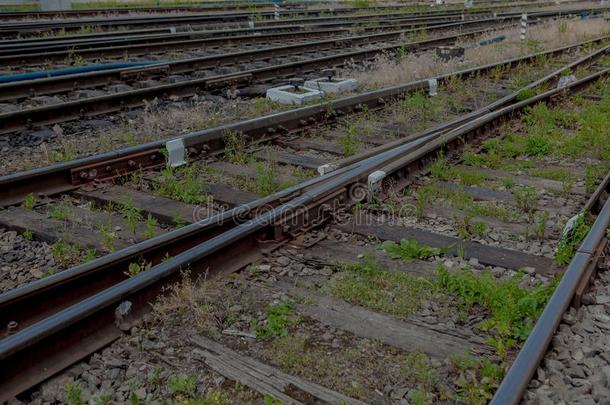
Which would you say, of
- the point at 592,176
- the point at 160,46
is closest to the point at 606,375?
the point at 592,176

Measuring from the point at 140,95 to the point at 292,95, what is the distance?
7.66 ft

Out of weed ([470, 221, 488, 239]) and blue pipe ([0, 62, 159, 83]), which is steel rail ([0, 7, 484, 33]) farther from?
weed ([470, 221, 488, 239])

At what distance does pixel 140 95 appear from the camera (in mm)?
10219

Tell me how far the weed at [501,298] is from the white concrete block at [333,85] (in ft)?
22.3

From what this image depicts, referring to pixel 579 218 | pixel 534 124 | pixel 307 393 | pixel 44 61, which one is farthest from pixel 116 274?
pixel 44 61

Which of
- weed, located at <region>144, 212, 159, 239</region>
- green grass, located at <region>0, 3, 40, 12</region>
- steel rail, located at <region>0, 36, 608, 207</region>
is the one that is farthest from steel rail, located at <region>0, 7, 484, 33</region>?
weed, located at <region>144, 212, 159, 239</region>

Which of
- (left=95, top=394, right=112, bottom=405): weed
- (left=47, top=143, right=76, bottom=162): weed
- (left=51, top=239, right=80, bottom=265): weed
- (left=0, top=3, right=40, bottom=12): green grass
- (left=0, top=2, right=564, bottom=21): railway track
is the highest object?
(left=0, top=3, right=40, bottom=12): green grass

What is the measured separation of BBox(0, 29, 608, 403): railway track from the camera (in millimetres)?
3680

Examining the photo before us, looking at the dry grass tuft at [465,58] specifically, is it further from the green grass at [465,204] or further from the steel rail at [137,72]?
the green grass at [465,204]

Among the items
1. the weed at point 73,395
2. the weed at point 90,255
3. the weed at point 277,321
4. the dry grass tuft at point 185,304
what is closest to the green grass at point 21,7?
the weed at point 90,255

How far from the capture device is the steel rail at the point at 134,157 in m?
6.06

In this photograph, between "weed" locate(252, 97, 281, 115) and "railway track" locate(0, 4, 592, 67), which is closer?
"weed" locate(252, 97, 281, 115)

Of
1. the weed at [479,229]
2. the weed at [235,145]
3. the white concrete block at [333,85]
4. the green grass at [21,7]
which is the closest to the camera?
the weed at [479,229]

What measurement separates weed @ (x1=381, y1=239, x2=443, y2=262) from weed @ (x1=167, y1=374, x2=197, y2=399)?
2.05 m
